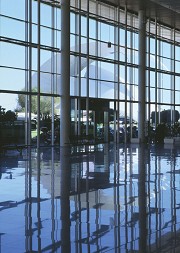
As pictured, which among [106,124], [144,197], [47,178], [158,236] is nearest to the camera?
[158,236]

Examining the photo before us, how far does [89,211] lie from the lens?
7559 mm

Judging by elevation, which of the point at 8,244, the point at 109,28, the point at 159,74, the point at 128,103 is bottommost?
the point at 8,244

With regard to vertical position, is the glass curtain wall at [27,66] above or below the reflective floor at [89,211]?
above

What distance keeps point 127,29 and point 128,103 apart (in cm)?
510

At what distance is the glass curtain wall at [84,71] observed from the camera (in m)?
25.0

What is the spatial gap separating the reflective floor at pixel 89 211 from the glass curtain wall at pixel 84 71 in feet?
40.9

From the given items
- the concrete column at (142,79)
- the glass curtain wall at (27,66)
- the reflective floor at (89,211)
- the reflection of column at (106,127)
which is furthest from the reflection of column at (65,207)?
the concrete column at (142,79)

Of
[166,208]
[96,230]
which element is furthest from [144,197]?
[96,230]

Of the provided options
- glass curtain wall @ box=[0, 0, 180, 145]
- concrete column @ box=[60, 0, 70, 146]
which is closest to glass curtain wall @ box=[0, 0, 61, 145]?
glass curtain wall @ box=[0, 0, 180, 145]

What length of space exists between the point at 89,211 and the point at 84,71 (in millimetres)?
22293

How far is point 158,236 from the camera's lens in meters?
5.85

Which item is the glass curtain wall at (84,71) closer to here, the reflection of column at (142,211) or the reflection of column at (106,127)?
the reflection of column at (106,127)

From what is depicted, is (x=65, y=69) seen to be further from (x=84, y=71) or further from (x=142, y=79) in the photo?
(x=142, y=79)

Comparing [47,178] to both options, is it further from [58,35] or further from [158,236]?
[58,35]
